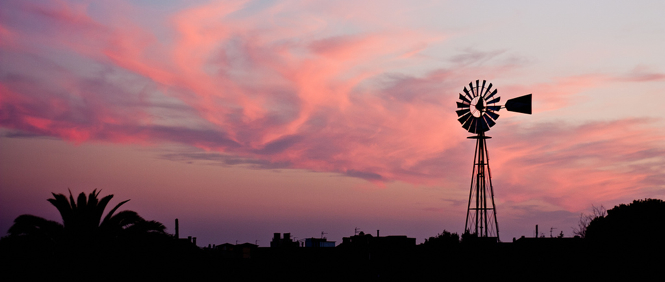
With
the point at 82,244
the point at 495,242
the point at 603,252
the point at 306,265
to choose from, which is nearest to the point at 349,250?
the point at 306,265

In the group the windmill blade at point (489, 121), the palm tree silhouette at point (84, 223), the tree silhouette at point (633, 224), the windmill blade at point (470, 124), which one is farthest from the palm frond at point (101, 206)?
the tree silhouette at point (633, 224)

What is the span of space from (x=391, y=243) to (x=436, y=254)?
17.1 metres

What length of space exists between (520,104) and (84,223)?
34.2 metres

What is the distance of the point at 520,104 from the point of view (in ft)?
176

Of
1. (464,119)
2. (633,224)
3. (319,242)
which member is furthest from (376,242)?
(633,224)

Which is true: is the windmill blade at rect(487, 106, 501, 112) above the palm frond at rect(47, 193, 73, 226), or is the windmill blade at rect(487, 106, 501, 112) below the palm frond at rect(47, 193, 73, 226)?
above

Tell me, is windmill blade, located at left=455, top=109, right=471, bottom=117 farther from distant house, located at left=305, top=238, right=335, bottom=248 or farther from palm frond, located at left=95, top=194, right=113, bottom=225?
distant house, located at left=305, top=238, right=335, bottom=248

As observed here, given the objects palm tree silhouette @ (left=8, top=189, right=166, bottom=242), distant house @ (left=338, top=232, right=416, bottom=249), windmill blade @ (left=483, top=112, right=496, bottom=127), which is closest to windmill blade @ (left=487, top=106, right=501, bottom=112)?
windmill blade @ (left=483, top=112, right=496, bottom=127)

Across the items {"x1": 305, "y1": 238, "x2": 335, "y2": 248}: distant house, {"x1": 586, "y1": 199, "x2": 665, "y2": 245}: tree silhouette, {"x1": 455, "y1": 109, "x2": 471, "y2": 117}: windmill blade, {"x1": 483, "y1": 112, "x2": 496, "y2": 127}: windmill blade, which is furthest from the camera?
{"x1": 305, "y1": 238, "x2": 335, "y2": 248}: distant house

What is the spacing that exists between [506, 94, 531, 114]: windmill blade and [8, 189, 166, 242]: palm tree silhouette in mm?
30251

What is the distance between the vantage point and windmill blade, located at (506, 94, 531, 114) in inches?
2094

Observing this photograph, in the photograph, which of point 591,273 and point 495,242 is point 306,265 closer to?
point 495,242

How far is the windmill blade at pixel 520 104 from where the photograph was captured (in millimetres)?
53184

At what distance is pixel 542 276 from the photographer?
53.2 meters
